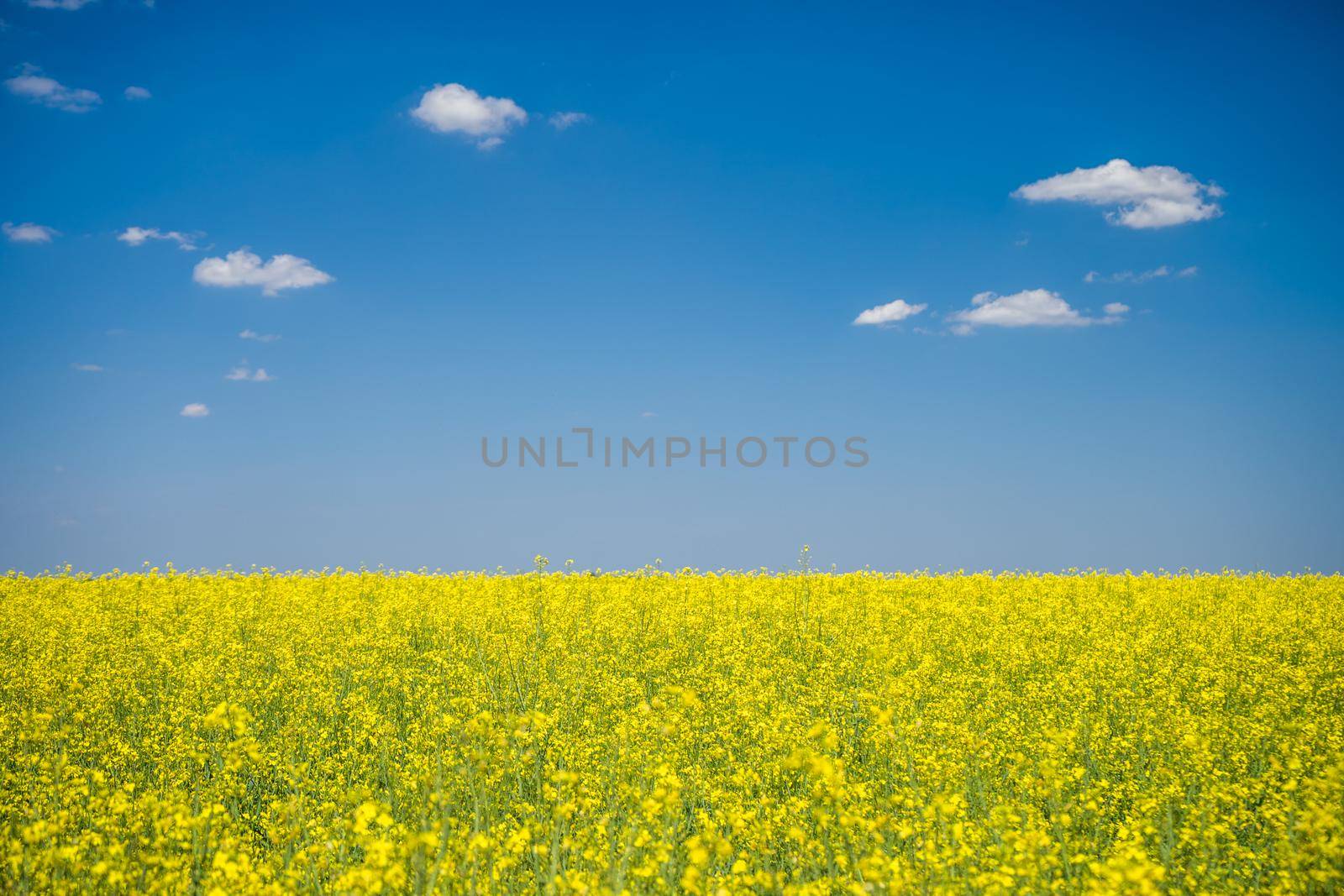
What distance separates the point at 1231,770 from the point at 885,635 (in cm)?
517

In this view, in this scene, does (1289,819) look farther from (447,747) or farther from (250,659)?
(250,659)

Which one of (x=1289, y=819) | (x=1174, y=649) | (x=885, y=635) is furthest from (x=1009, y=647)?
(x=1289, y=819)

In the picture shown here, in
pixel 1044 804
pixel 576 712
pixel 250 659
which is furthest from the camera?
pixel 250 659

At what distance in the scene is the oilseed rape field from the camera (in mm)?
4766

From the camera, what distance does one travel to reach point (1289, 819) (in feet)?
18.5

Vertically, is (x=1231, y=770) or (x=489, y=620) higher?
(x=489, y=620)

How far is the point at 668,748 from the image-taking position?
272 inches

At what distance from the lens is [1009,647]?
467 inches

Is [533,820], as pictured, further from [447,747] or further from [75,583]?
[75,583]

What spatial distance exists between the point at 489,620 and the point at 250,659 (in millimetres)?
3680

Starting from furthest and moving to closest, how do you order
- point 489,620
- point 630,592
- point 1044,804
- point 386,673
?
point 630,592 < point 489,620 < point 386,673 < point 1044,804

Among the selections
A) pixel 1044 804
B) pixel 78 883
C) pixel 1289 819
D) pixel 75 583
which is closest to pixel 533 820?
pixel 78 883

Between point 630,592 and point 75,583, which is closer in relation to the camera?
point 630,592

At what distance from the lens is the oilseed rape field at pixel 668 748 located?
15.6 feet
